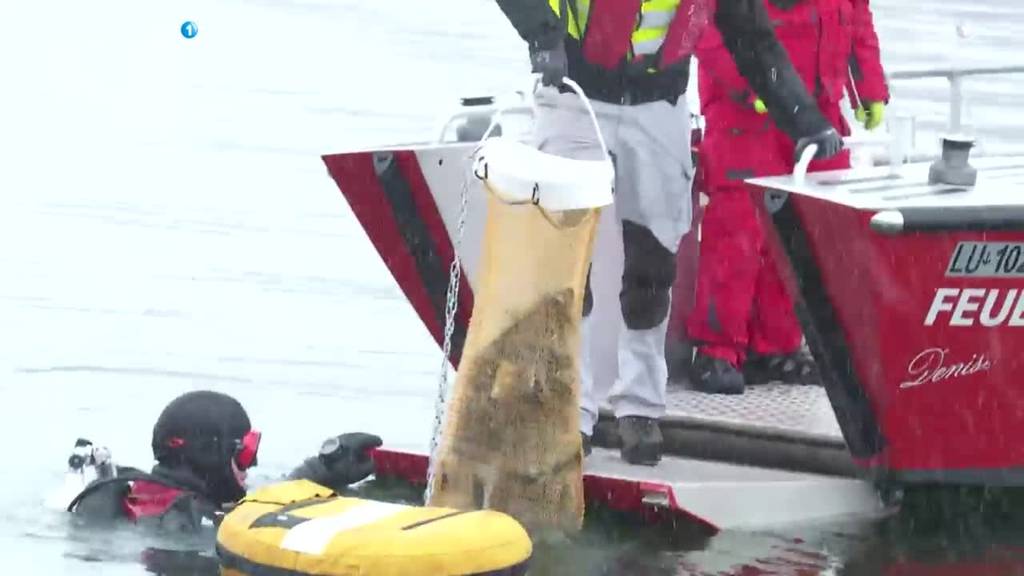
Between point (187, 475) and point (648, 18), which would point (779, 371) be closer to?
point (648, 18)

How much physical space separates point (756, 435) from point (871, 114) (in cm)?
158

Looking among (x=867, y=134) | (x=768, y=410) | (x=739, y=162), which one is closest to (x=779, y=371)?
(x=768, y=410)

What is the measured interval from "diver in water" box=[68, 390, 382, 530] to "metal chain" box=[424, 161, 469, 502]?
1.85 feet

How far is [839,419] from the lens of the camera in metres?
7.77

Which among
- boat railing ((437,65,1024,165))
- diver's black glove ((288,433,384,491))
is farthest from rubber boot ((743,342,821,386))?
diver's black glove ((288,433,384,491))

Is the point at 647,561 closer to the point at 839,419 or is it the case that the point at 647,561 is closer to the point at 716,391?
the point at 839,419

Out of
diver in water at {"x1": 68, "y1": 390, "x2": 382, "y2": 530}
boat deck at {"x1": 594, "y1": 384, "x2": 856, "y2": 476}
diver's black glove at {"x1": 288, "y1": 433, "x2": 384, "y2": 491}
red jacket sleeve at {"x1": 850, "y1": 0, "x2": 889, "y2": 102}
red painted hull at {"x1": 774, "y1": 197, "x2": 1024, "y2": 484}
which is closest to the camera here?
diver in water at {"x1": 68, "y1": 390, "x2": 382, "y2": 530}

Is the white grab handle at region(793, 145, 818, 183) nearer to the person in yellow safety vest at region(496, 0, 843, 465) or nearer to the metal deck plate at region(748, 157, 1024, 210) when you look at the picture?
the metal deck plate at region(748, 157, 1024, 210)

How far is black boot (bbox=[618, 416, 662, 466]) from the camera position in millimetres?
8102

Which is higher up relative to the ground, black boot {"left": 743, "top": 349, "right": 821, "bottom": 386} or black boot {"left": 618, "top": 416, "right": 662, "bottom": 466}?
black boot {"left": 743, "top": 349, "right": 821, "bottom": 386}

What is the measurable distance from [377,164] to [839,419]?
177 centimetres

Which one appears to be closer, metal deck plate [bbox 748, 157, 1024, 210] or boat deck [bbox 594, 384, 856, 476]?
metal deck plate [bbox 748, 157, 1024, 210]

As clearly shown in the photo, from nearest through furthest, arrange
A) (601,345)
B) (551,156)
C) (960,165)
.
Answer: (551,156) → (960,165) → (601,345)

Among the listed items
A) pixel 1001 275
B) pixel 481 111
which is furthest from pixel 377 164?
pixel 1001 275
